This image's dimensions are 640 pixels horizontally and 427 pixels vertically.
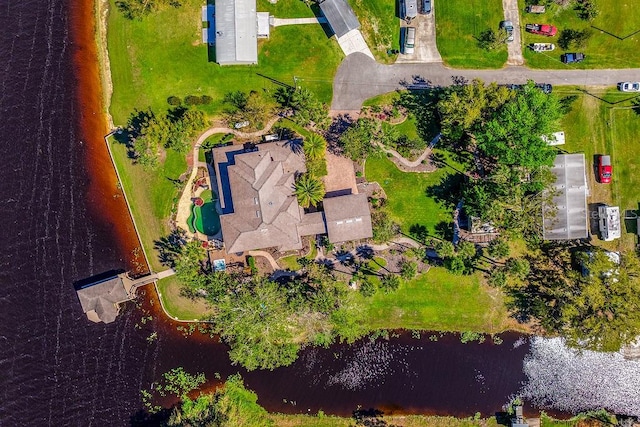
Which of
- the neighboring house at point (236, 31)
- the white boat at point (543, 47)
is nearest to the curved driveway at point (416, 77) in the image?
the white boat at point (543, 47)

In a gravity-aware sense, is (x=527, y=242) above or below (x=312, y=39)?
below

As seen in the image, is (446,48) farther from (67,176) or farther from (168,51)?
(67,176)

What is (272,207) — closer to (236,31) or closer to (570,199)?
(236,31)

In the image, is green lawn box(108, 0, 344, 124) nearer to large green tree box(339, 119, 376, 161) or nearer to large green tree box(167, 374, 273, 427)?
large green tree box(339, 119, 376, 161)

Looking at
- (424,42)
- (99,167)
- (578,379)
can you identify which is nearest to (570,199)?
(578,379)

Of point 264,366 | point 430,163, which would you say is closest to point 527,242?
point 430,163

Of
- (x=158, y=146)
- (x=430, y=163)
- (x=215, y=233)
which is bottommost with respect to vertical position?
(x=215, y=233)
